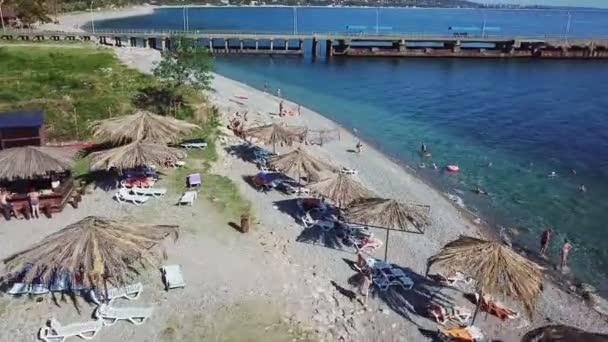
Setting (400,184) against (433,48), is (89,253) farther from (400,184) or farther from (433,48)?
(433,48)

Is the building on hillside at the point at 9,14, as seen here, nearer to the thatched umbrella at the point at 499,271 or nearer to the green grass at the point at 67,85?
the green grass at the point at 67,85

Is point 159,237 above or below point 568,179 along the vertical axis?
above

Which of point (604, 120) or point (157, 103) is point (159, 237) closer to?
point (157, 103)

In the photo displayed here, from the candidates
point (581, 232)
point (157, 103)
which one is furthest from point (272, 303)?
point (157, 103)

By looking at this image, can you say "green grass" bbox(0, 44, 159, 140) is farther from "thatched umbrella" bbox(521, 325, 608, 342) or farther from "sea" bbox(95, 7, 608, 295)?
"thatched umbrella" bbox(521, 325, 608, 342)

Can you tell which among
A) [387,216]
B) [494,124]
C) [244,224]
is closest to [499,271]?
[387,216]
